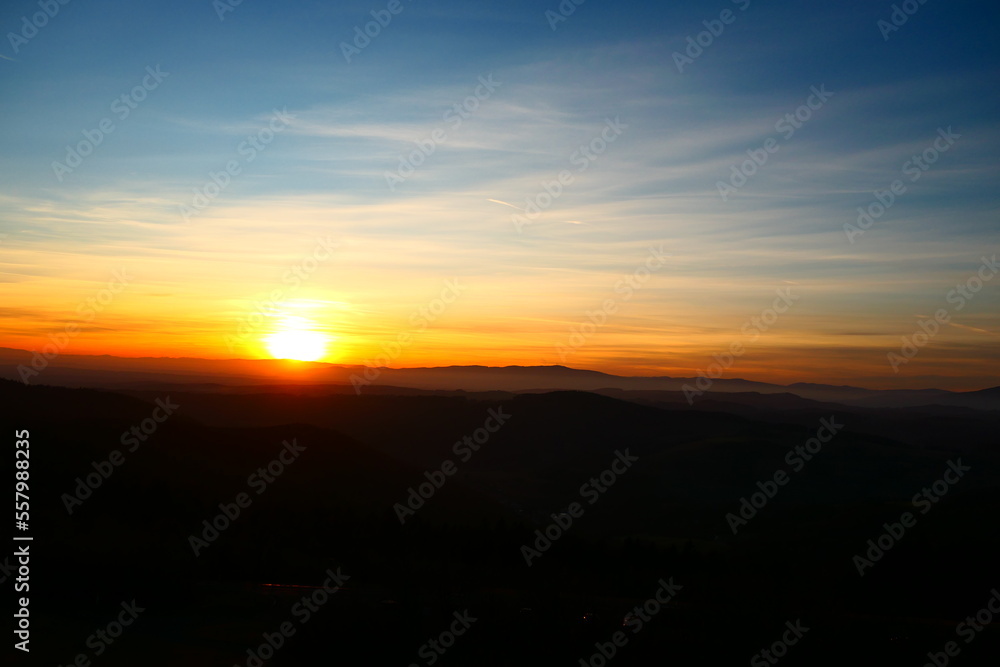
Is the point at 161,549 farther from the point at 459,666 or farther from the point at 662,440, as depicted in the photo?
the point at 662,440

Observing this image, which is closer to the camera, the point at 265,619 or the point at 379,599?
the point at 265,619

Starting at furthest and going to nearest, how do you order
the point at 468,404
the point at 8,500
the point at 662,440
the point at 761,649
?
the point at 468,404, the point at 662,440, the point at 8,500, the point at 761,649

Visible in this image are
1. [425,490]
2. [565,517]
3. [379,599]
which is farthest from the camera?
[565,517]

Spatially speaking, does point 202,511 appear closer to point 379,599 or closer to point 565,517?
point 379,599

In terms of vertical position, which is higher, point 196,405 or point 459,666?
point 196,405

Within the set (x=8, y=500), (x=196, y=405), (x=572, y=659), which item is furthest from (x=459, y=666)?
(x=196, y=405)

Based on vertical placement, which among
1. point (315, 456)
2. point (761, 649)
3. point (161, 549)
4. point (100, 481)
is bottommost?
point (761, 649)

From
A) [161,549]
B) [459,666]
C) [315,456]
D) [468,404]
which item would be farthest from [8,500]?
[468,404]
